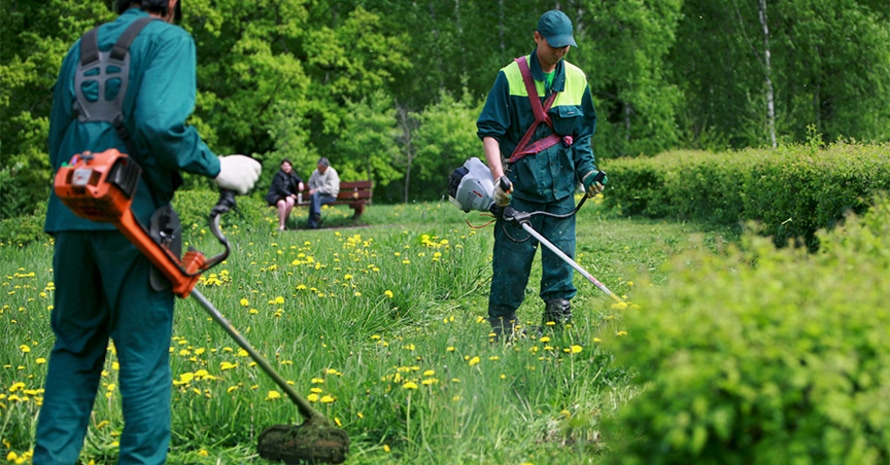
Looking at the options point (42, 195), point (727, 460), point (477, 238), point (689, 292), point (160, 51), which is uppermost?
point (160, 51)

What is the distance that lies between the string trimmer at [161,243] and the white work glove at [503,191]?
1.79 metres

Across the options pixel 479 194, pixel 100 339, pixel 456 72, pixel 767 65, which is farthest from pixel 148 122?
pixel 456 72

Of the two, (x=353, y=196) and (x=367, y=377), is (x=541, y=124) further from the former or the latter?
(x=353, y=196)

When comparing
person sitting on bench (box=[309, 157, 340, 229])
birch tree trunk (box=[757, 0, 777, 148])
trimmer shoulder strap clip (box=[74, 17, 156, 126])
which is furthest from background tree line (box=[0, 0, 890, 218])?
trimmer shoulder strap clip (box=[74, 17, 156, 126])

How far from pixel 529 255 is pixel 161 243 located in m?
2.60

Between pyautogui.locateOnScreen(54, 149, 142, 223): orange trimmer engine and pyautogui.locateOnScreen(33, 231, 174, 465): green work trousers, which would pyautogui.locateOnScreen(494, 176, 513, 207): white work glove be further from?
pyautogui.locateOnScreen(54, 149, 142, 223): orange trimmer engine

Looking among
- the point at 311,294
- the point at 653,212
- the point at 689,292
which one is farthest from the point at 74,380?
the point at 653,212

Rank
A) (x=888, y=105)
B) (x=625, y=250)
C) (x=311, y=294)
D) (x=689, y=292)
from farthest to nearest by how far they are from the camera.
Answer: (x=888, y=105) → (x=625, y=250) → (x=311, y=294) → (x=689, y=292)

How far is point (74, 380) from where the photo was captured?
3438mm

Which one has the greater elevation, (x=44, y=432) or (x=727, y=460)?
(x=727, y=460)

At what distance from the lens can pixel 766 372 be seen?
2041mm

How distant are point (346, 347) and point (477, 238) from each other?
3.77m

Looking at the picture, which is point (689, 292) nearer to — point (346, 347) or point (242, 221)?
point (346, 347)

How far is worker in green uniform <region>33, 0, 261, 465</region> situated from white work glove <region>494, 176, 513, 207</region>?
189 centimetres
